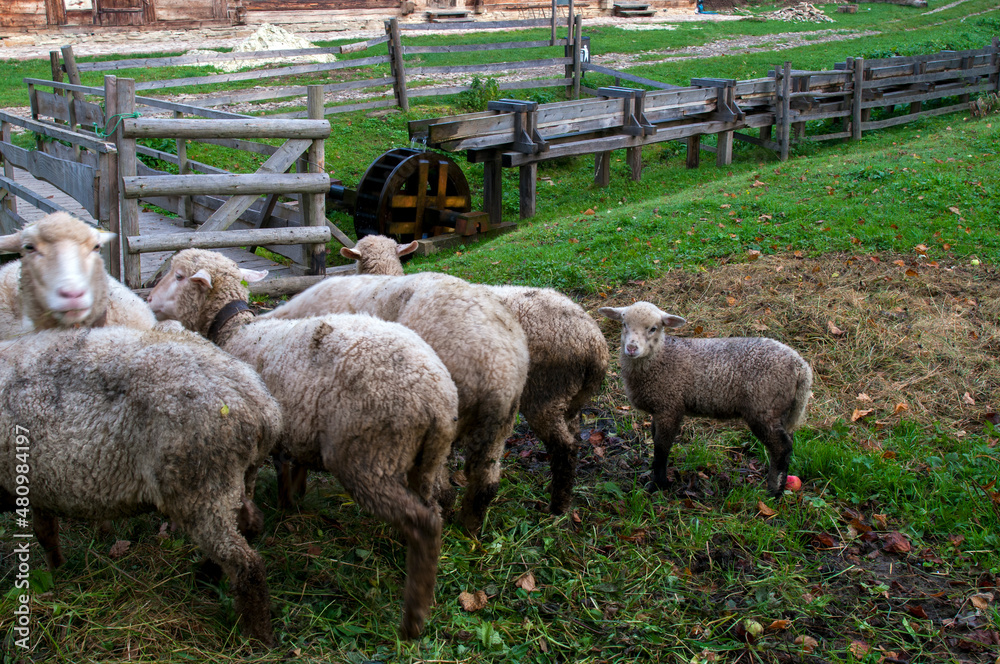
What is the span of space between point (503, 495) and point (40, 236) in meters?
3.05

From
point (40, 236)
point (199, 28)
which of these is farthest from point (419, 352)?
point (199, 28)

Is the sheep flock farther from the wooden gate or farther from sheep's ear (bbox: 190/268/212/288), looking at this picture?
the wooden gate

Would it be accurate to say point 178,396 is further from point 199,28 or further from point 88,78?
point 199,28

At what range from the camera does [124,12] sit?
23.9 m

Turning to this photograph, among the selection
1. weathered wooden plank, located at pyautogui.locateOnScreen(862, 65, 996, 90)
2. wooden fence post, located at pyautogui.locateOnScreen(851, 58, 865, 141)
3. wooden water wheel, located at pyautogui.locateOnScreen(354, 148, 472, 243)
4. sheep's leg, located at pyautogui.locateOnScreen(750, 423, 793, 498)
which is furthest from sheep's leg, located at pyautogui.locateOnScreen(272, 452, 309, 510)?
weathered wooden plank, located at pyautogui.locateOnScreen(862, 65, 996, 90)

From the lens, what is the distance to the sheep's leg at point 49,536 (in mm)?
3711

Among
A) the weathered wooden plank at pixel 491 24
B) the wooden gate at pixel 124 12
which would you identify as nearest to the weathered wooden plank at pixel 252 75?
the weathered wooden plank at pixel 491 24

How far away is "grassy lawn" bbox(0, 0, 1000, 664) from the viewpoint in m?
3.53

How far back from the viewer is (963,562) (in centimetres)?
402

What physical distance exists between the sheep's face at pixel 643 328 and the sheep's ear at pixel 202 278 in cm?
262

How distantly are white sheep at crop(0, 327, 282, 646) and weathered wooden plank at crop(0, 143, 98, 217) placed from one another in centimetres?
409

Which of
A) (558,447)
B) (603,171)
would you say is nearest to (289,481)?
(558,447)

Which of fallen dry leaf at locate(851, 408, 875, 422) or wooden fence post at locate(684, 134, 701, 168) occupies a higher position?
wooden fence post at locate(684, 134, 701, 168)

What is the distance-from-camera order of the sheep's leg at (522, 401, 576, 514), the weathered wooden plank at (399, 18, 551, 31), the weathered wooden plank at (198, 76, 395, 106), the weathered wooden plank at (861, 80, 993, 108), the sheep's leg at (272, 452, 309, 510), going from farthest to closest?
the weathered wooden plank at (399, 18, 551, 31) → the weathered wooden plank at (861, 80, 993, 108) → the weathered wooden plank at (198, 76, 395, 106) → the sheep's leg at (522, 401, 576, 514) → the sheep's leg at (272, 452, 309, 510)
